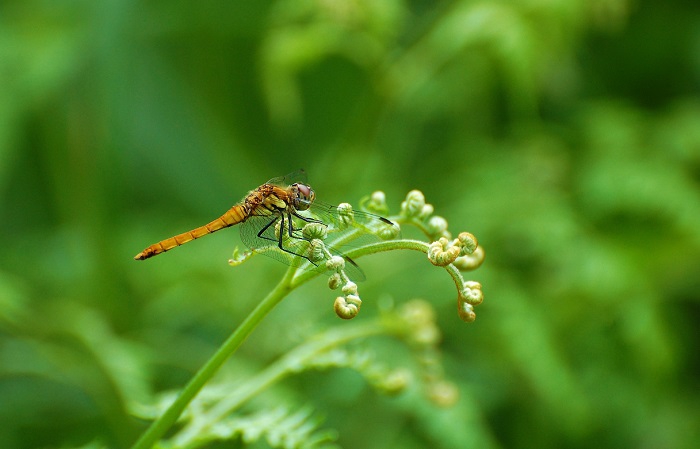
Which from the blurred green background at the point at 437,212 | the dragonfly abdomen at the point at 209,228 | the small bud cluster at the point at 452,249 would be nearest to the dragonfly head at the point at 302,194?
the dragonfly abdomen at the point at 209,228

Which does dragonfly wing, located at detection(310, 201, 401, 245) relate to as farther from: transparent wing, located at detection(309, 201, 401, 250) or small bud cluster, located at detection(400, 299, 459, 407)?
small bud cluster, located at detection(400, 299, 459, 407)

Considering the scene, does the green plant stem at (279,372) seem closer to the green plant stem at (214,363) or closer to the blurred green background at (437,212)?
the green plant stem at (214,363)

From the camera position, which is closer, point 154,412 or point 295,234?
point 295,234

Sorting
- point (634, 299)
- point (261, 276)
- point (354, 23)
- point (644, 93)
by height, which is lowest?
point (261, 276)

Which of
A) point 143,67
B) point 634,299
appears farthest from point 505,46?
point 143,67

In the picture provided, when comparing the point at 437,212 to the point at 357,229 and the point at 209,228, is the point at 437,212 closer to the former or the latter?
the point at 209,228

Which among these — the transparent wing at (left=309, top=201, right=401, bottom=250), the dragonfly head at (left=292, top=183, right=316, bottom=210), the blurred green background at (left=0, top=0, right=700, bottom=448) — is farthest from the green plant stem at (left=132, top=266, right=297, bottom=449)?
the blurred green background at (left=0, top=0, right=700, bottom=448)

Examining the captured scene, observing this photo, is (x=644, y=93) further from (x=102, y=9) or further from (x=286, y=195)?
(x=286, y=195)
